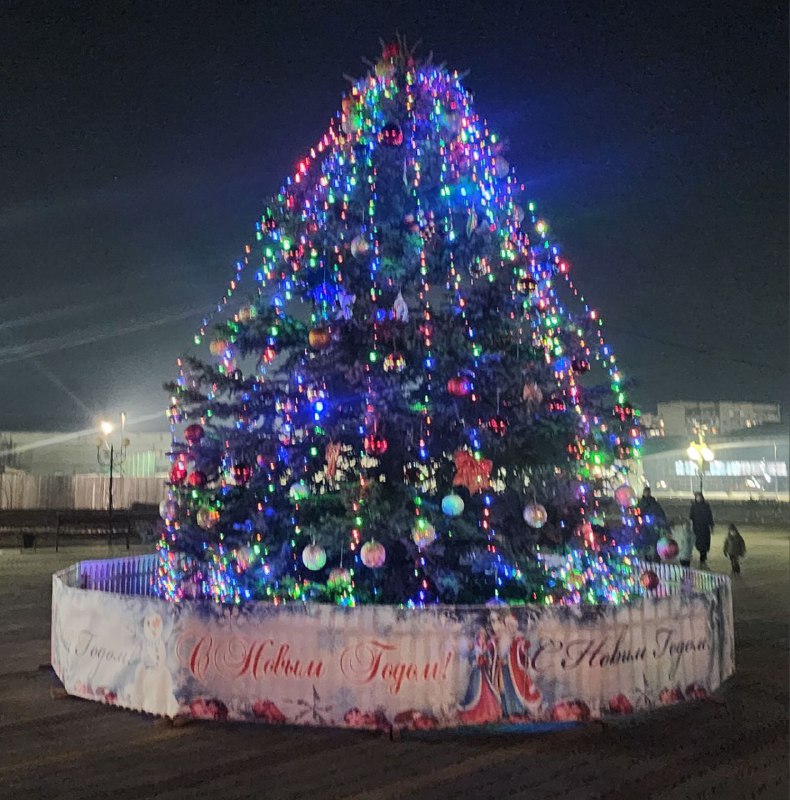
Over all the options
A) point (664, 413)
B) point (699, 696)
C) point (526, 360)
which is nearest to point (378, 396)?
point (526, 360)

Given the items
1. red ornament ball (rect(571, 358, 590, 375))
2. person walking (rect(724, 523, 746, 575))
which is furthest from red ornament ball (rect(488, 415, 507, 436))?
person walking (rect(724, 523, 746, 575))

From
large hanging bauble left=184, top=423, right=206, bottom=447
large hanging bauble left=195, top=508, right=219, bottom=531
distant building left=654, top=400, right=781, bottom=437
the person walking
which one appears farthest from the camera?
distant building left=654, top=400, right=781, bottom=437

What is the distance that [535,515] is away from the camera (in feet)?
22.5

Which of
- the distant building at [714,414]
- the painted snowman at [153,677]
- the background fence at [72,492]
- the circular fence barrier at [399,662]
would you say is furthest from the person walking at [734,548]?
the distant building at [714,414]

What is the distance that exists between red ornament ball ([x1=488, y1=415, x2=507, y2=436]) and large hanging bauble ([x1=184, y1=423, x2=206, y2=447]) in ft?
9.34

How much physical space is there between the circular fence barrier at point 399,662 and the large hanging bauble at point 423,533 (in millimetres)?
802

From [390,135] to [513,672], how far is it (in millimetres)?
5030

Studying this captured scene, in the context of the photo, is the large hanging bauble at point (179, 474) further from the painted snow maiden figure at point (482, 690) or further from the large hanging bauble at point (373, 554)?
the painted snow maiden figure at point (482, 690)

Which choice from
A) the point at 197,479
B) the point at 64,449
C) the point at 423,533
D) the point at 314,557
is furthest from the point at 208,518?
the point at 64,449

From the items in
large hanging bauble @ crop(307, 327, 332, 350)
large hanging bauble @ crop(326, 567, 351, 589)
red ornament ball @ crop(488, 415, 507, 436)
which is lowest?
large hanging bauble @ crop(326, 567, 351, 589)

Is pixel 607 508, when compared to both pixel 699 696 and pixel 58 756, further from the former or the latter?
pixel 58 756

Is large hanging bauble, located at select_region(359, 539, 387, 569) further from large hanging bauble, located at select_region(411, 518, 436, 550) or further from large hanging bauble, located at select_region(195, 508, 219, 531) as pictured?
large hanging bauble, located at select_region(195, 508, 219, 531)

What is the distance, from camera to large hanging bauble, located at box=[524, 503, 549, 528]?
270 inches

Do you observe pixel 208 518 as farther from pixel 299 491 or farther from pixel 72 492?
pixel 72 492
